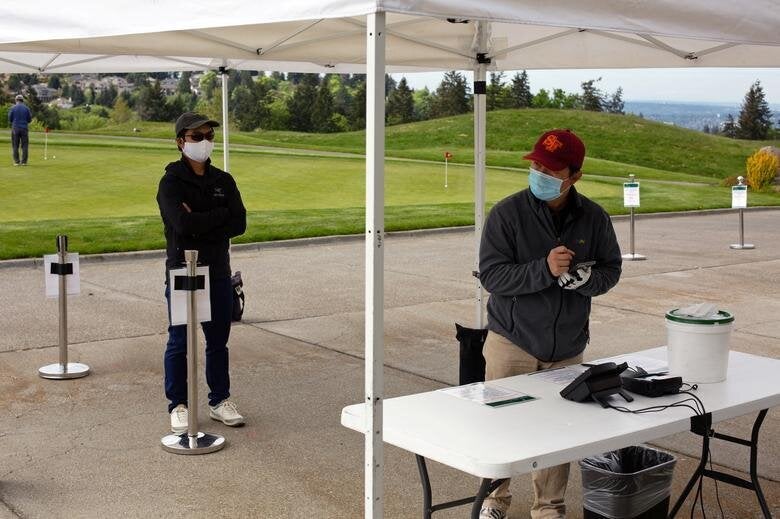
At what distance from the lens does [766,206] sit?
83.8ft

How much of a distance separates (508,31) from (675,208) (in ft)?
56.0

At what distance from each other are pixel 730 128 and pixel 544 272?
67.4 metres

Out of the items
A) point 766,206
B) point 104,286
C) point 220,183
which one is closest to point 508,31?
point 220,183

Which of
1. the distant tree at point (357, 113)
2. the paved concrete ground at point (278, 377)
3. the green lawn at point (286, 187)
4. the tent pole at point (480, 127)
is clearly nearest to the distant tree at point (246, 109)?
the distant tree at point (357, 113)

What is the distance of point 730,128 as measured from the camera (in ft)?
222

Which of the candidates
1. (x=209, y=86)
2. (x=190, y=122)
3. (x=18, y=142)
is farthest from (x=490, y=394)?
(x=209, y=86)

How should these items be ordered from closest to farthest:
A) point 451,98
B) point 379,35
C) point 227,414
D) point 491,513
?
point 379,35
point 491,513
point 227,414
point 451,98

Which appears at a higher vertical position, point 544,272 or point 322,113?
point 322,113

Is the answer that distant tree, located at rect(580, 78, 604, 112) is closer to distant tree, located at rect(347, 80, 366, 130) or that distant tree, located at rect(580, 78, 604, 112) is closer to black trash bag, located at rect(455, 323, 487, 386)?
distant tree, located at rect(347, 80, 366, 130)

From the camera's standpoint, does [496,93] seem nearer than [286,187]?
No

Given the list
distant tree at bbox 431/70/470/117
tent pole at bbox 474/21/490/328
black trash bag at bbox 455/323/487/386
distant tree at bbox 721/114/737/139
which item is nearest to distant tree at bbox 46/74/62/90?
distant tree at bbox 431/70/470/117

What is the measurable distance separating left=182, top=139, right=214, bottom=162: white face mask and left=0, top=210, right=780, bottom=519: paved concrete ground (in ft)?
5.85

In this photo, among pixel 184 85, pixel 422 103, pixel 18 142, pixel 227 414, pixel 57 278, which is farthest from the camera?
pixel 184 85

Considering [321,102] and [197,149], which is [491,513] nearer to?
[197,149]
